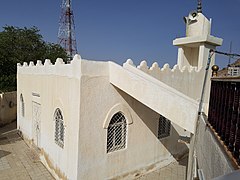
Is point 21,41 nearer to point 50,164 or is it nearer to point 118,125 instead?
point 50,164

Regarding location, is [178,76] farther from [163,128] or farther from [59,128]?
[59,128]

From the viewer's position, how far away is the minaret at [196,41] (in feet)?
31.6

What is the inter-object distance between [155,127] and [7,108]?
11.5 meters

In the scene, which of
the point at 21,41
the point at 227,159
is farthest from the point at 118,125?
the point at 21,41

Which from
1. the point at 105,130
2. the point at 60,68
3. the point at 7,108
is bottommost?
the point at 7,108

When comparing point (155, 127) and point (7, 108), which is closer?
point (155, 127)

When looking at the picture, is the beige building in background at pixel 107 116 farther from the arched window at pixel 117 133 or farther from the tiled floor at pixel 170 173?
the tiled floor at pixel 170 173

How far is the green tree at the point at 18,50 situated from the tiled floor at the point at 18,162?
27.3ft

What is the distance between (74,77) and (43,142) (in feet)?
12.3

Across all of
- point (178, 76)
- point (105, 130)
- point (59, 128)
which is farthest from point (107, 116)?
point (178, 76)

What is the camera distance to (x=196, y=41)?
973 cm

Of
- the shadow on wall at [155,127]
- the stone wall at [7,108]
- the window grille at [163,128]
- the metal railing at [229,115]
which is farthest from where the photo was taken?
the stone wall at [7,108]

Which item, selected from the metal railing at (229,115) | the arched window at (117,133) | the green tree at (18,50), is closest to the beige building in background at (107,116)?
the arched window at (117,133)

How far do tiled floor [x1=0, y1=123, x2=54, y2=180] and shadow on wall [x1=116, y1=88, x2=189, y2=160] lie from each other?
3.82 metres
